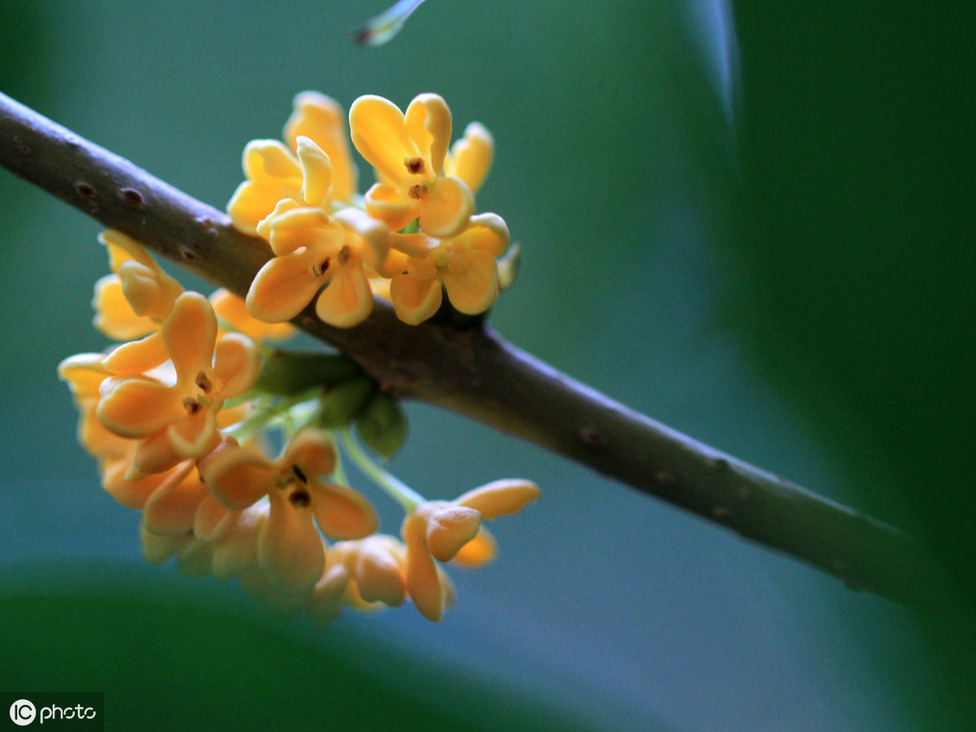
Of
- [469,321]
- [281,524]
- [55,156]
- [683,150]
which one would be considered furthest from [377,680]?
[683,150]

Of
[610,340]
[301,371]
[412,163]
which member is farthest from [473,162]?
[610,340]

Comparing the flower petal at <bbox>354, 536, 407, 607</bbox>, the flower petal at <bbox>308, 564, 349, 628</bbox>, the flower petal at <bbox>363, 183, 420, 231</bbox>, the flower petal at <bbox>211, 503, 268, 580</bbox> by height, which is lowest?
the flower petal at <bbox>308, 564, 349, 628</bbox>

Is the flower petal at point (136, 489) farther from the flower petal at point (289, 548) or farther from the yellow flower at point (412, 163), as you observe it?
the yellow flower at point (412, 163)

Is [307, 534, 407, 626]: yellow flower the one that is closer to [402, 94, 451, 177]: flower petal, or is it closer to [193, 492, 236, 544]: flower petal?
[193, 492, 236, 544]: flower petal

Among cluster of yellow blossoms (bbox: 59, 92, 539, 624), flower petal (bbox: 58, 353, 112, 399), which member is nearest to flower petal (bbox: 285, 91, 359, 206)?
cluster of yellow blossoms (bbox: 59, 92, 539, 624)

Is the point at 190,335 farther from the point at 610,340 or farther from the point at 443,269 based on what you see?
the point at 610,340

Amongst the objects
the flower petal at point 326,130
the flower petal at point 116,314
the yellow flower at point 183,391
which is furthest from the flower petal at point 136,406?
the flower petal at point 326,130

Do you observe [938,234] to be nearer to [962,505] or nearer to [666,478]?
[962,505]
